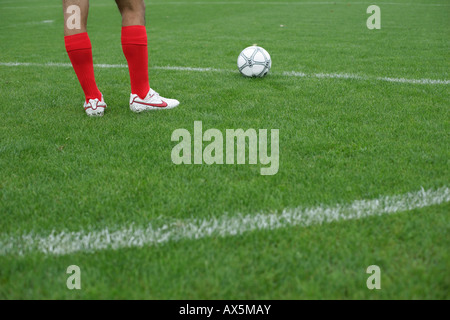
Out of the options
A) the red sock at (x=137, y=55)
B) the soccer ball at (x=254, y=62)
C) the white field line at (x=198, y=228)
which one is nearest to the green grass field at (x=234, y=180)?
the white field line at (x=198, y=228)

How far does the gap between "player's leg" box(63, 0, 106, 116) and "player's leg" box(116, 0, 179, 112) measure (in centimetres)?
29

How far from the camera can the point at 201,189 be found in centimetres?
192

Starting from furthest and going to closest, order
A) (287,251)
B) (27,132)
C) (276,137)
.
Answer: (27,132)
(276,137)
(287,251)

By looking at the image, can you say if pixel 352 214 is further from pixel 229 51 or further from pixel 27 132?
pixel 229 51

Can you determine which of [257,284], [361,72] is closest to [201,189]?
[257,284]

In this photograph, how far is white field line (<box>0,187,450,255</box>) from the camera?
5.04 feet

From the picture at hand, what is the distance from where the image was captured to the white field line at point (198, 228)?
1537 mm

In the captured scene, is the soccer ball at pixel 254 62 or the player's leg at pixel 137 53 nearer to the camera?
the player's leg at pixel 137 53

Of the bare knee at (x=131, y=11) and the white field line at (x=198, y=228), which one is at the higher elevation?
the bare knee at (x=131, y=11)

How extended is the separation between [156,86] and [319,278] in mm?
3048

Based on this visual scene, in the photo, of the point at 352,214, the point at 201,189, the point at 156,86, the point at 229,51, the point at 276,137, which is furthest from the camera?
the point at 229,51

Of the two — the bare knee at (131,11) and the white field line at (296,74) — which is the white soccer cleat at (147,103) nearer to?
the bare knee at (131,11)

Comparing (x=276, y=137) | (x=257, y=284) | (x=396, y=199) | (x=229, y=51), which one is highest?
(x=229, y=51)

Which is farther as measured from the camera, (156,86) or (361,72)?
(361,72)
